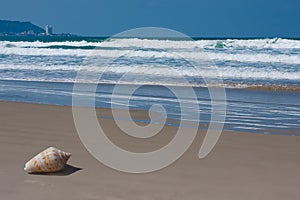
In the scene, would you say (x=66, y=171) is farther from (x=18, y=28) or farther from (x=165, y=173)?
(x=18, y=28)

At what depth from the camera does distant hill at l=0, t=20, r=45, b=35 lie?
103688mm

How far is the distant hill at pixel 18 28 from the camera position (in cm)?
10369

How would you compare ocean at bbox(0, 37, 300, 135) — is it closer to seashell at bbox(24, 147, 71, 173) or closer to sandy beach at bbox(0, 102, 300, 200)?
sandy beach at bbox(0, 102, 300, 200)

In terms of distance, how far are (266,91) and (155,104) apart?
4.28 metres

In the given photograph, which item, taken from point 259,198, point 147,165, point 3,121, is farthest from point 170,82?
point 259,198

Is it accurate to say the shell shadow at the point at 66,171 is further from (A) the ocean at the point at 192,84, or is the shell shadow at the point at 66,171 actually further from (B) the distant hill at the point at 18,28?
(B) the distant hill at the point at 18,28

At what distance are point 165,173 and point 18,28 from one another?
110 meters

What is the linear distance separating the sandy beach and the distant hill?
331 ft

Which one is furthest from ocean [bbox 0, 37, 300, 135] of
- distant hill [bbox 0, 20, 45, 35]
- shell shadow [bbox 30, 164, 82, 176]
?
distant hill [bbox 0, 20, 45, 35]

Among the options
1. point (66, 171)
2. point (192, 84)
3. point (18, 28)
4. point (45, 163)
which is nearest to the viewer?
point (45, 163)

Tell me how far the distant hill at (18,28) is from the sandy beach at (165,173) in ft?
331

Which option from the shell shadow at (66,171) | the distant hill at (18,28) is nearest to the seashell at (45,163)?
the shell shadow at (66,171)

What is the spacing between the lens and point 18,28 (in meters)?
108

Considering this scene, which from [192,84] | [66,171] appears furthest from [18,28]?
[66,171]
